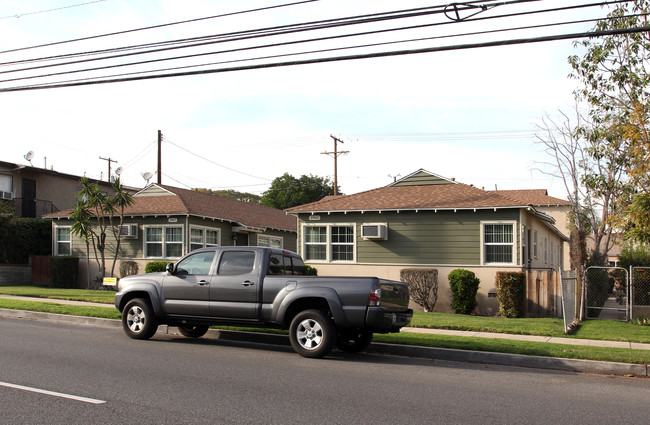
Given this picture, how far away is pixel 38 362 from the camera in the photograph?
875 cm

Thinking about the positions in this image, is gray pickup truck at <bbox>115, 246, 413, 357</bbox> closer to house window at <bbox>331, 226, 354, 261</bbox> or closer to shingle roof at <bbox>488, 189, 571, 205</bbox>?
house window at <bbox>331, 226, 354, 261</bbox>

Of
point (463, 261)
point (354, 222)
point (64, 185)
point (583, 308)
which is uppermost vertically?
point (64, 185)

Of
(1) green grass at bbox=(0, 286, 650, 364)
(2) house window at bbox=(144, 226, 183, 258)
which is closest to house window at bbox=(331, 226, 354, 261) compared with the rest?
(1) green grass at bbox=(0, 286, 650, 364)

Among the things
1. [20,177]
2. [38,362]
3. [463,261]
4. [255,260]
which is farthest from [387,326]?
[20,177]

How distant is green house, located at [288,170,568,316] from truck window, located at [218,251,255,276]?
1058 cm

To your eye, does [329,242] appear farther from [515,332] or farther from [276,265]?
[276,265]

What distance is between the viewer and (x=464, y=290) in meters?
18.8

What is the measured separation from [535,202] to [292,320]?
1364 inches

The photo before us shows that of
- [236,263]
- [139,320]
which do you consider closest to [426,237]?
[236,263]

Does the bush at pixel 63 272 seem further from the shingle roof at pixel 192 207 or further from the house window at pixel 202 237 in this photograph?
the house window at pixel 202 237

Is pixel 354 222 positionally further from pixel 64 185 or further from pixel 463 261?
pixel 64 185

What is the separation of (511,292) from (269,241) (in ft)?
54.3

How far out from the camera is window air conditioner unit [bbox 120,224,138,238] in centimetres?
2639

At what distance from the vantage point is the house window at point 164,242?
25.8 m
